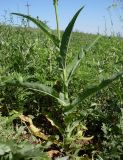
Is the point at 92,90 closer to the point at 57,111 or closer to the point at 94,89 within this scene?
the point at 94,89

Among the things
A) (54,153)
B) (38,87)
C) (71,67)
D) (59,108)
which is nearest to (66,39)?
(71,67)

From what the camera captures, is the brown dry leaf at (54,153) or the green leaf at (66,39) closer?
the green leaf at (66,39)

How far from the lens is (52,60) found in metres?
5.35

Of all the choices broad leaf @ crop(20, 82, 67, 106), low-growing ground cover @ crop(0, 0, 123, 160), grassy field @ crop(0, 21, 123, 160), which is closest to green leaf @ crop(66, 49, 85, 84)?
low-growing ground cover @ crop(0, 0, 123, 160)

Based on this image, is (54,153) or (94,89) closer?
(94,89)

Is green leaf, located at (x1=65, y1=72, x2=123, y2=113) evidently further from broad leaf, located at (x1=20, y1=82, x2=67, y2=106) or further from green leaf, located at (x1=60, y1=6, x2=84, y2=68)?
green leaf, located at (x1=60, y1=6, x2=84, y2=68)

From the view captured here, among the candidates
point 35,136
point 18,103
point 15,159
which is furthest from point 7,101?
point 15,159

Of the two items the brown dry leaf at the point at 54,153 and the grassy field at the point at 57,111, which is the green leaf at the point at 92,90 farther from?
the brown dry leaf at the point at 54,153

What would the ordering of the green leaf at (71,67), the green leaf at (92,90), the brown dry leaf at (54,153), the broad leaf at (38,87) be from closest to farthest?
the green leaf at (92,90) → the broad leaf at (38,87) → the brown dry leaf at (54,153) → the green leaf at (71,67)

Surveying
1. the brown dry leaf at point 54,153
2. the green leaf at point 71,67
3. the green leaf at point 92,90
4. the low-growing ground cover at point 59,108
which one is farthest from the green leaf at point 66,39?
the brown dry leaf at point 54,153

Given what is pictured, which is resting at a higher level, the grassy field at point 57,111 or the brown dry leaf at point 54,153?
the grassy field at point 57,111

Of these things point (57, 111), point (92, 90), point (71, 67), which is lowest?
point (57, 111)

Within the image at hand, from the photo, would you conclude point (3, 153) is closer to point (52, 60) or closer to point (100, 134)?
point (100, 134)

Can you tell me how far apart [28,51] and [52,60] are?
362 millimetres
